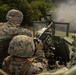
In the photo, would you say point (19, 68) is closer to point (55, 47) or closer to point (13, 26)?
point (13, 26)

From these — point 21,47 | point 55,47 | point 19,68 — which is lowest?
point 55,47

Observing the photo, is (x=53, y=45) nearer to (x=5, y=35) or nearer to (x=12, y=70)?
(x=5, y=35)

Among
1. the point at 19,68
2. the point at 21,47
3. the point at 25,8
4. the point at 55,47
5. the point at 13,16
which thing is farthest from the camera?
the point at 25,8

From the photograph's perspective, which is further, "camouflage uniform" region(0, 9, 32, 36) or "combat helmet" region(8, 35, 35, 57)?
"camouflage uniform" region(0, 9, 32, 36)

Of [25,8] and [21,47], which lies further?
[25,8]

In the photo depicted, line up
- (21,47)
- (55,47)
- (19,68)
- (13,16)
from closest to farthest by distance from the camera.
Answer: (21,47), (19,68), (13,16), (55,47)

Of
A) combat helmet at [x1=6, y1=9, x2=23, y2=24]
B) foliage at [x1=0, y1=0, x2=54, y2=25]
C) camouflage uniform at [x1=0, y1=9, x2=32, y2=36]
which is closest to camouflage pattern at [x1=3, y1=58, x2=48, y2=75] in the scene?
camouflage uniform at [x1=0, y1=9, x2=32, y2=36]

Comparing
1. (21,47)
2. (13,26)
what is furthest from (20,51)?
(13,26)

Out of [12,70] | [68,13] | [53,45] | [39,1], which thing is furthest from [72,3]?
[12,70]

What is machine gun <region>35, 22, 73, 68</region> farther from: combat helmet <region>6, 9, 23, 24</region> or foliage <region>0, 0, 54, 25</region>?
foliage <region>0, 0, 54, 25</region>

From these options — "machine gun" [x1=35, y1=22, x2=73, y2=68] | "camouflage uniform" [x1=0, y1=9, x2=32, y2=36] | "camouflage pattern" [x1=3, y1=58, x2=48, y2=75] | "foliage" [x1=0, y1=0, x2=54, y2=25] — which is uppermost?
"camouflage uniform" [x1=0, y1=9, x2=32, y2=36]

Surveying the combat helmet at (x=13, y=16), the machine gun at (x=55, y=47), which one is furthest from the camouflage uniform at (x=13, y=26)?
the machine gun at (x=55, y=47)

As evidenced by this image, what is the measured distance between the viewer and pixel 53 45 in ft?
20.7

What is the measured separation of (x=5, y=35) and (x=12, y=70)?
5.01 ft
